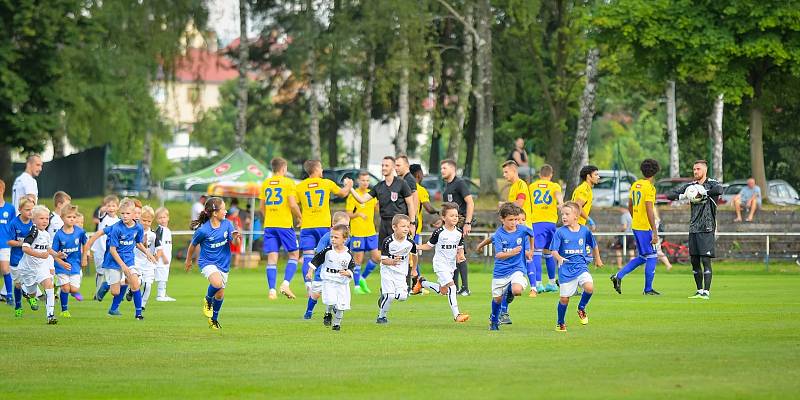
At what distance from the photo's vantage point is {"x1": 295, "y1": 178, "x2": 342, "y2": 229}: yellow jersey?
22.8 m

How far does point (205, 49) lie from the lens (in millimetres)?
51438

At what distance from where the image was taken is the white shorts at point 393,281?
1739cm

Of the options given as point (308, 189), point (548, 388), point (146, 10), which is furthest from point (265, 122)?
point (548, 388)

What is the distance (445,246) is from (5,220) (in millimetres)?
8812

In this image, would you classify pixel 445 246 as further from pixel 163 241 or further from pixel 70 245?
pixel 163 241

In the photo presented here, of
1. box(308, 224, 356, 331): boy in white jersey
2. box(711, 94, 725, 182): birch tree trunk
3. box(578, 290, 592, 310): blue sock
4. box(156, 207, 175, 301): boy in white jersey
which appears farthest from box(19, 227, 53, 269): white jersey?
box(711, 94, 725, 182): birch tree trunk

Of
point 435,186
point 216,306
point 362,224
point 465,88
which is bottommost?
point 216,306

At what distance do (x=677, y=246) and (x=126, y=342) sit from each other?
1030 inches

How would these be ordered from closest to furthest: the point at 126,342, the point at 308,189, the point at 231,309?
the point at 126,342 < the point at 231,309 < the point at 308,189

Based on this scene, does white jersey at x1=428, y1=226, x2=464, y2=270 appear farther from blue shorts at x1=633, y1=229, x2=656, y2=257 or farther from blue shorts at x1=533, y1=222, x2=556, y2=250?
blue shorts at x1=533, y1=222, x2=556, y2=250

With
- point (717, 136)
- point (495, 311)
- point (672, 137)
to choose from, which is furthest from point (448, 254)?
point (672, 137)

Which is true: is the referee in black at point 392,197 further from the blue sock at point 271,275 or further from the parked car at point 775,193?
the parked car at point 775,193

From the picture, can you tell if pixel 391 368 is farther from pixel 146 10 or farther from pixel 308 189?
pixel 146 10

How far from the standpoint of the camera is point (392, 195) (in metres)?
22.8
